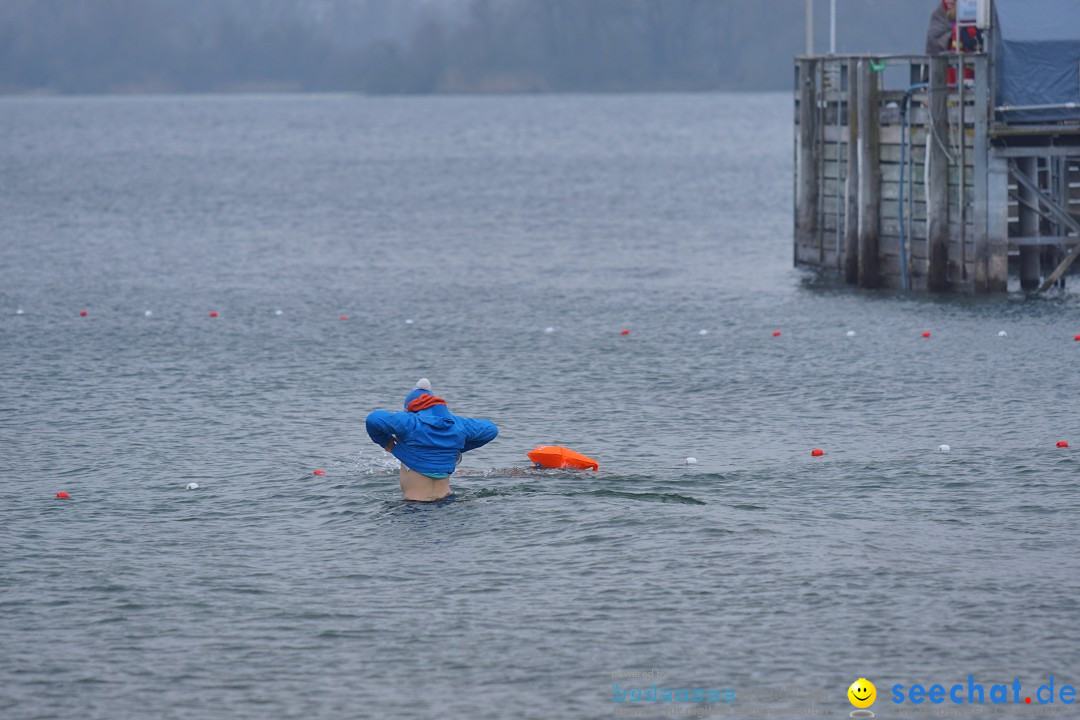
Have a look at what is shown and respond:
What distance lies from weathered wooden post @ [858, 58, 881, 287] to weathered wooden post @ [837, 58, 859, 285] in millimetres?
294

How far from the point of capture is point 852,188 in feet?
119

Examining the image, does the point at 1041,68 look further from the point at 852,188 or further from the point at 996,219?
the point at 852,188

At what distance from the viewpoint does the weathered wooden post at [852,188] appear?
35.7 meters

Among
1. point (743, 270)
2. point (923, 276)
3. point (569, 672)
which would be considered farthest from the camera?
point (743, 270)

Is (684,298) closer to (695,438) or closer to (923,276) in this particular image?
(923,276)

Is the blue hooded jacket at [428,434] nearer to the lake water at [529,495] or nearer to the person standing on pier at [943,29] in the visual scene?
the lake water at [529,495]

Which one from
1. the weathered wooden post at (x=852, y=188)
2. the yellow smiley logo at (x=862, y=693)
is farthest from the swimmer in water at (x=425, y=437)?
the weathered wooden post at (x=852, y=188)

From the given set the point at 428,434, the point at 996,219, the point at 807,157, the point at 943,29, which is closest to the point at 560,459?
the point at 428,434

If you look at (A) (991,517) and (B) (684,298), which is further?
(B) (684,298)

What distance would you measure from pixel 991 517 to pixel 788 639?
189 inches

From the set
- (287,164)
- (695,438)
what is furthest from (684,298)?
(287,164)

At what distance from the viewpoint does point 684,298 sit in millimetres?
39031

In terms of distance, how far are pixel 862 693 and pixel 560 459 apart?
25.0 feet

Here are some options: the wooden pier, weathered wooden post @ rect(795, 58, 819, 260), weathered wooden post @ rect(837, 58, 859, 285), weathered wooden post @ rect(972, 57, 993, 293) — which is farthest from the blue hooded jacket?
weathered wooden post @ rect(795, 58, 819, 260)
